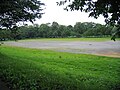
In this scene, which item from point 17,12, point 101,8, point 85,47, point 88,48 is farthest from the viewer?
point 85,47

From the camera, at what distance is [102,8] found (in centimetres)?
762

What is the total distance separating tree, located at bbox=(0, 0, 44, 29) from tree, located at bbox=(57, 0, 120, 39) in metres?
2.89

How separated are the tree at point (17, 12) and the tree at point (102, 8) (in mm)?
2894

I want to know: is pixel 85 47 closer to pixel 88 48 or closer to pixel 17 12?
pixel 88 48

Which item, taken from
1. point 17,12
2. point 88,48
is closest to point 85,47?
point 88,48

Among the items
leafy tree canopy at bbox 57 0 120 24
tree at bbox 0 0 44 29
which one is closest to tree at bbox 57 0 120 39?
leafy tree canopy at bbox 57 0 120 24

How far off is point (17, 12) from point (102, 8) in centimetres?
488

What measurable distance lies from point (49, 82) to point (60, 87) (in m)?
0.68

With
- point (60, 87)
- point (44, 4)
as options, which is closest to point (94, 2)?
point (60, 87)

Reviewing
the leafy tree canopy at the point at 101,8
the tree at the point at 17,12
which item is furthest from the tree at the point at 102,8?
the tree at the point at 17,12

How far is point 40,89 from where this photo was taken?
7.99 meters

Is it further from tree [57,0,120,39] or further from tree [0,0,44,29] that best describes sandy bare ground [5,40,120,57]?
tree [57,0,120,39]

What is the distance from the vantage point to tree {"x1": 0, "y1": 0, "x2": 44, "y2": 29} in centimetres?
1036

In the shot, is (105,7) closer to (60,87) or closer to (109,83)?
(60,87)
